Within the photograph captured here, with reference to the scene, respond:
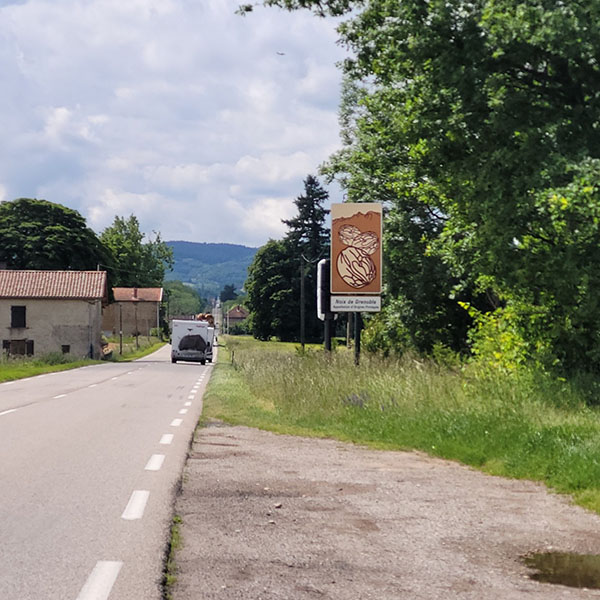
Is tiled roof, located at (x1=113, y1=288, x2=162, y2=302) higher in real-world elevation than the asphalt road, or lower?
higher

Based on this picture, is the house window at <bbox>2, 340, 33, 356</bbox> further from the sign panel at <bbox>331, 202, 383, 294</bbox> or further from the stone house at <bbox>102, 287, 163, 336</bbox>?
the stone house at <bbox>102, 287, 163, 336</bbox>

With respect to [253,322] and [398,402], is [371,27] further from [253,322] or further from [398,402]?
[253,322]

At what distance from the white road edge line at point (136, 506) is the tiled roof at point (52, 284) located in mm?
60785

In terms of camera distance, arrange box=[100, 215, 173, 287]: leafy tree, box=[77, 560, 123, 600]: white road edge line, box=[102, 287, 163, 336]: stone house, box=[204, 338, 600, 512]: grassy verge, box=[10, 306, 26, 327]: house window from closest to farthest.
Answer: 1. box=[77, 560, 123, 600]: white road edge line
2. box=[204, 338, 600, 512]: grassy verge
3. box=[10, 306, 26, 327]: house window
4. box=[100, 215, 173, 287]: leafy tree
5. box=[102, 287, 163, 336]: stone house

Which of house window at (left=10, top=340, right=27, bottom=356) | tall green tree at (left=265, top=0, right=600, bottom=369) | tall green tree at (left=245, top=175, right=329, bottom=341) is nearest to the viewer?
tall green tree at (left=265, top=0, right=600, bottom=369)

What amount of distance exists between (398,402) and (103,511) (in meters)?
7.82

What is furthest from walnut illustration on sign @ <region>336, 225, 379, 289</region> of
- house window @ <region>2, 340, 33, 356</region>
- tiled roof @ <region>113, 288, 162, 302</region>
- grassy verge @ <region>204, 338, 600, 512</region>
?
tiled roof @ <region>113, 288, 162, 302</region>

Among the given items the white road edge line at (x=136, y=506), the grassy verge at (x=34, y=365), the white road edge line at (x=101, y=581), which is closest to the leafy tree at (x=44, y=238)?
the grassy verge at (x=34, y=365)

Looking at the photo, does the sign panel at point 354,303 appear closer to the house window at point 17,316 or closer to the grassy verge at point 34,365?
the grassy verge at point 34,365

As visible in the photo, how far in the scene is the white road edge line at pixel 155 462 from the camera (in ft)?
31.7

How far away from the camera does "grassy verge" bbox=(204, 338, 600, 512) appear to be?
31.5 ft

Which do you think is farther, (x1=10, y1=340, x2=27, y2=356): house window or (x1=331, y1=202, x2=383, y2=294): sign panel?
(x1=10, y1=340, x2=27, y2=356): house window

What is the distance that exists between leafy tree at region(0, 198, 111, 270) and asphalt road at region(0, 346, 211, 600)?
209 ft

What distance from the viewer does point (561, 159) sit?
525 inches
